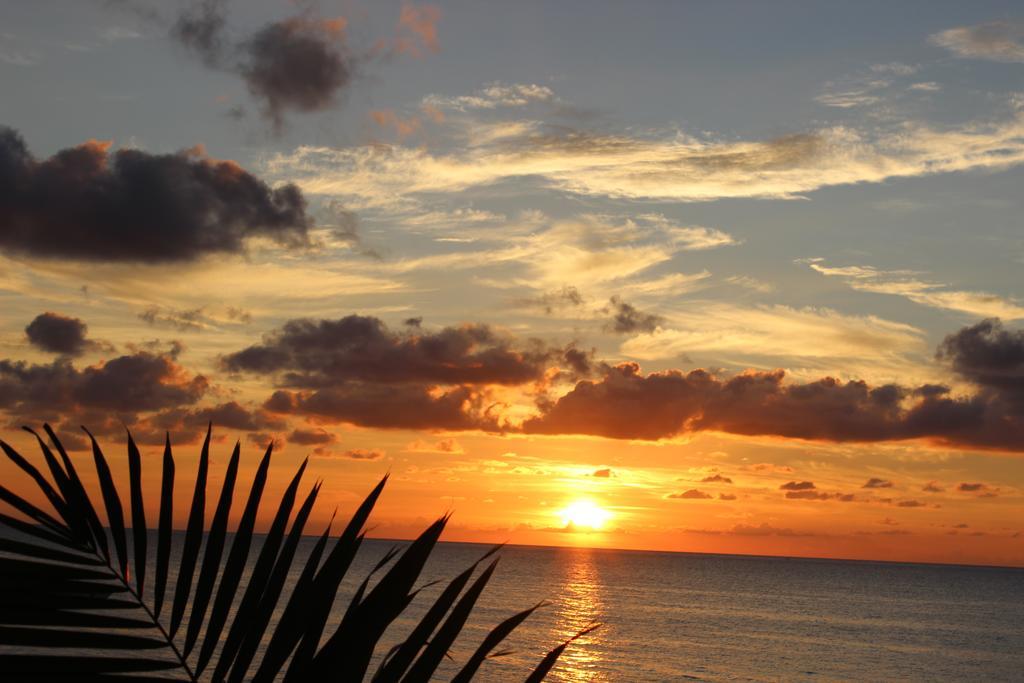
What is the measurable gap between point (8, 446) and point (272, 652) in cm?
97

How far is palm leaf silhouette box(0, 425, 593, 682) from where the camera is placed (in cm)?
266

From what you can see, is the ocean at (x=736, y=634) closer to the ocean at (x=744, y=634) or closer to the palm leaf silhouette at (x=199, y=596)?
the ocean at (x=744, y=634)

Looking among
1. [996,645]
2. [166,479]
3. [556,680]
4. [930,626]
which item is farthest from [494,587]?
[166,479]

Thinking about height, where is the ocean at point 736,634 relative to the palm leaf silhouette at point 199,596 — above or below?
below

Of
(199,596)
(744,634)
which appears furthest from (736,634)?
(199,596)

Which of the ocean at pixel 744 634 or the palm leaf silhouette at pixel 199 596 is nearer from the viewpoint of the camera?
the palm leaf silhouette at pixel 199 596

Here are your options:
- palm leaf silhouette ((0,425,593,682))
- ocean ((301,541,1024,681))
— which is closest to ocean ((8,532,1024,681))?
ocean ((301,541,1024,681))

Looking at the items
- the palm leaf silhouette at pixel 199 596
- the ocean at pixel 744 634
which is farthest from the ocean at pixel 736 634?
the palm leaf silhouette at pixel 199 596

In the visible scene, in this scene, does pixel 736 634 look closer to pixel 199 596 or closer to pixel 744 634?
pixel 744 634

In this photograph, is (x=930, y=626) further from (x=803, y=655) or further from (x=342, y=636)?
(x=342, y=636)

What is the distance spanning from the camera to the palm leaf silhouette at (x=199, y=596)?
2658mm

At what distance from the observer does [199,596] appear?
10.0 ft

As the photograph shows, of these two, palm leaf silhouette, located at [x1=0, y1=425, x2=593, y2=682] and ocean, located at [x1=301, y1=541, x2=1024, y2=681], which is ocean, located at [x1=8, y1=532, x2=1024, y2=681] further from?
palm leaf silhouette, located at [x1=0, y1=425, x2=593, y2=682]

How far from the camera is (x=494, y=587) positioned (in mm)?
158375
